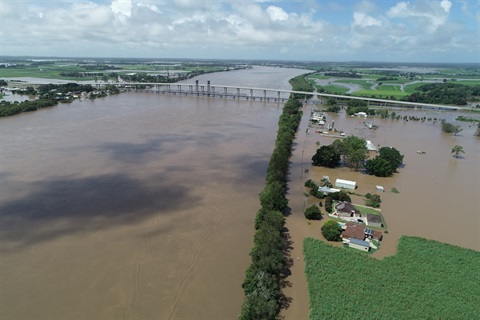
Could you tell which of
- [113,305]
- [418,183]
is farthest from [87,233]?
[418,183]

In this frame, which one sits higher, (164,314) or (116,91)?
(116,91)


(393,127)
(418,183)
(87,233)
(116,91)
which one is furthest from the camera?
(116,91)

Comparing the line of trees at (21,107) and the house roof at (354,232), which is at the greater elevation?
the line of trees at (21,107)

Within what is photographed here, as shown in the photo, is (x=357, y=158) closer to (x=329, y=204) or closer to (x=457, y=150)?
(x=329, y=204)

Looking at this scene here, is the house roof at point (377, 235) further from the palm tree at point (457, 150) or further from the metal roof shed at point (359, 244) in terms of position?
the palm tree at point (457, 150)

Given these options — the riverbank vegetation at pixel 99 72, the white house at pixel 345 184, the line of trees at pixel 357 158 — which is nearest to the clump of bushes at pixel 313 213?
the white house at pixel 345 184

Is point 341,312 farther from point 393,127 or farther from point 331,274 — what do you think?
point 393,127

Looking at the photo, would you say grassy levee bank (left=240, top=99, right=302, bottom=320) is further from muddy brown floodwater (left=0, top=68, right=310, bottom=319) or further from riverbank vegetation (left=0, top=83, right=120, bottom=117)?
riverbank vegetation (left=0, top=83, right=120, bottom=117)
